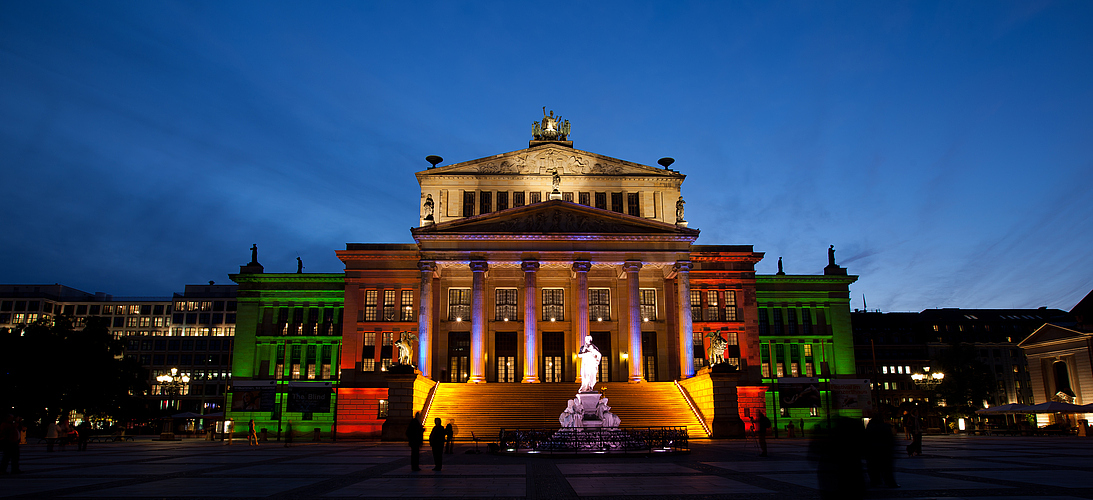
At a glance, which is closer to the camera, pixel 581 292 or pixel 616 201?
pixel 581 292

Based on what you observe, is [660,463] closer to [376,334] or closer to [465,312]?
[465,312]

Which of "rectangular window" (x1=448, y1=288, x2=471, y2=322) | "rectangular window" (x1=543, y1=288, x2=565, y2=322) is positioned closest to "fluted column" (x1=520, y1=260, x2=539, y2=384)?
"rectangular window" (x1=543, y1=288, x2=565, y2=322)

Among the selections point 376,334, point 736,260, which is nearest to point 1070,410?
point 736,260

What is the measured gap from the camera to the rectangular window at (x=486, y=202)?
192ft

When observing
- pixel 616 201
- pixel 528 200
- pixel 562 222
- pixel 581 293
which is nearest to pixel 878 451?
pixel 581 293

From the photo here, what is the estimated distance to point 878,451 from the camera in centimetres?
898

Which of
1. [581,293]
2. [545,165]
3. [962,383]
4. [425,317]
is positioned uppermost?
[545,165]

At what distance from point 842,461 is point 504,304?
1992 inches

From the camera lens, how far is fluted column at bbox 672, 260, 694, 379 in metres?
50.3

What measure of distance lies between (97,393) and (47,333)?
603 cm

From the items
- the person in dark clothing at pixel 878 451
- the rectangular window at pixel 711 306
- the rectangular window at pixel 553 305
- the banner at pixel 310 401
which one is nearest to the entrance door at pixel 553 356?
the rectangular window at pixel 553 305

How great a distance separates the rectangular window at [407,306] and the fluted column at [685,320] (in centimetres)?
2193

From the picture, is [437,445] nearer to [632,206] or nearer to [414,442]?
[414,442]

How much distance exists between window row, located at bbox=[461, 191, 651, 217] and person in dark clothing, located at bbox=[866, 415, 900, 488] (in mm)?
49171
